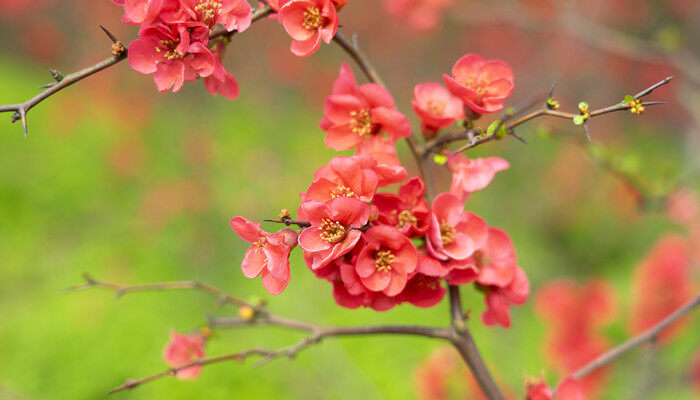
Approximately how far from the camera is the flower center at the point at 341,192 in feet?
2.41

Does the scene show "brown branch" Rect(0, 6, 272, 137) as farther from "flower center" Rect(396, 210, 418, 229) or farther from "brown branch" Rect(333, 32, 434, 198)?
"flower center" Rect(396, 210, 418, 229)

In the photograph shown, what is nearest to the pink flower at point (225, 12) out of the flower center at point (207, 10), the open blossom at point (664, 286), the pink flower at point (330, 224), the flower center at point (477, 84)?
the flower center at point (207, 10)

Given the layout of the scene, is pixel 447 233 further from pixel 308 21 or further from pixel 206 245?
pixel 206 245

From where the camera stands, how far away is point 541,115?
31.2 inches

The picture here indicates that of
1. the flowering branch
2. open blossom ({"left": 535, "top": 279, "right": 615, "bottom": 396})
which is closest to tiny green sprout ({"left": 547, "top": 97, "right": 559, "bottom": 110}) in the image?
the flowering branch

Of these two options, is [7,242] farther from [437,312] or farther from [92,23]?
[92,23]

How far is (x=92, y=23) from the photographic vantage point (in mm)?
6977

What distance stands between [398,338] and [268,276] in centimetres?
276

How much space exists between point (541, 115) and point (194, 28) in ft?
1.76

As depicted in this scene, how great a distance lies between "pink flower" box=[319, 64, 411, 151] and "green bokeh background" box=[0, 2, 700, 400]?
0.84 metres

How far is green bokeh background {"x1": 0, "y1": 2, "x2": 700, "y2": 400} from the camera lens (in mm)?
2631

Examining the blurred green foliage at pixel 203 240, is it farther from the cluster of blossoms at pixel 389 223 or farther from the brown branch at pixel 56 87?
the brown branch at pixel 56 87

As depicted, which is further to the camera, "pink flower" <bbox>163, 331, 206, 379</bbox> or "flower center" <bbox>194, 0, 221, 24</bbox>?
"pink flower" <bbox>163, 331, 206, 379</bbox>

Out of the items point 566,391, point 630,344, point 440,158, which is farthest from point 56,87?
point 630,344
